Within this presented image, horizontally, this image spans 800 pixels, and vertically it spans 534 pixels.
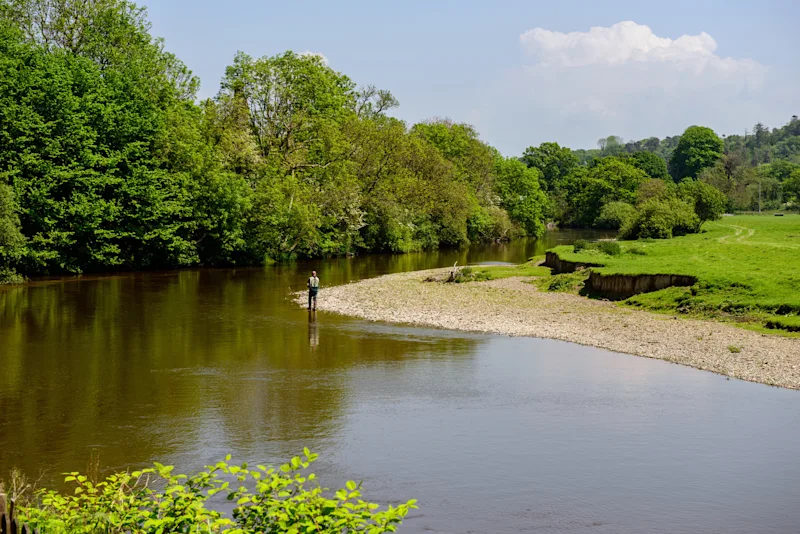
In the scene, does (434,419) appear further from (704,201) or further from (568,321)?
(704,201)

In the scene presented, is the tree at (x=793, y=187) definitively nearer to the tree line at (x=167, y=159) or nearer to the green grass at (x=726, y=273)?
the tree line at (x=167, y=159)

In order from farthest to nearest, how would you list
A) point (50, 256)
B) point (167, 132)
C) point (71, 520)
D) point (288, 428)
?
point (167, 132) < point (50, 256) < point (288, 428) < point (71, 520)

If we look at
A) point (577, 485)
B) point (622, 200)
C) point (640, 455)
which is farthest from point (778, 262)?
point (622, 200)

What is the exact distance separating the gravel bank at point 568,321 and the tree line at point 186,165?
19.7 m

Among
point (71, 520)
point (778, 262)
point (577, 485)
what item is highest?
point (778, 262)

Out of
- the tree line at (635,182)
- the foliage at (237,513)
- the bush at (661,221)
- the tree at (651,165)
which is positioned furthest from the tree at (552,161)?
the foliage at (237,513)

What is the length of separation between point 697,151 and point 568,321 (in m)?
170

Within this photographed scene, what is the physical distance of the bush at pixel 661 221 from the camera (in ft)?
251

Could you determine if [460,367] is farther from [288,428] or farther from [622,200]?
[622,200]

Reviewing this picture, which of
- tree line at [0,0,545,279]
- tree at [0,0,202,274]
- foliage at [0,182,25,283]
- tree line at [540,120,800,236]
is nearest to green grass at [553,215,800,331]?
tree line at [0,0,545,279]

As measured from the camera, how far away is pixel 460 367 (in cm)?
2909

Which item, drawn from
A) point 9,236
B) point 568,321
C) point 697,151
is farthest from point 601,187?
point 9,236

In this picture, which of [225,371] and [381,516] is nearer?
[381,516]

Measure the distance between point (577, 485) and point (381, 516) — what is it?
10.7 meters
